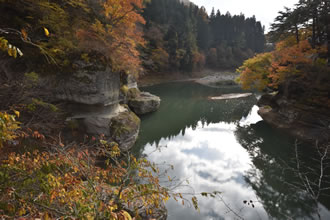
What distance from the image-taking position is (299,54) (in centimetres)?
1236

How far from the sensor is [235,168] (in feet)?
31.2

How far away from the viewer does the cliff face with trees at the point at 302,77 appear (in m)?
11.8

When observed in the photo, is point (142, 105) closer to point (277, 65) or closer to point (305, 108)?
point (277, 65)

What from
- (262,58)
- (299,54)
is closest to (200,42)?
(262,58)

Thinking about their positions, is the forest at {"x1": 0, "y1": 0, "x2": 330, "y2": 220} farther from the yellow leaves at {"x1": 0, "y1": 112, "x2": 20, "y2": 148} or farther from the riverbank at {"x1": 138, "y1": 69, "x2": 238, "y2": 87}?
the riverbank at {"x1": 138, "y1": 69, "x2": 238, "y2": 87}

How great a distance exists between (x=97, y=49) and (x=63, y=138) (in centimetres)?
494

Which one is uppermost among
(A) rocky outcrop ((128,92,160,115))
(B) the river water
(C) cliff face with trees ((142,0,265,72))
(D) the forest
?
(C) cliff face with trees ((142,0,265,72))

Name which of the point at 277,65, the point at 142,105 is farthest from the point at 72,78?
the point at 277,65

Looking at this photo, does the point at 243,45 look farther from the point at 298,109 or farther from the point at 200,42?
the point at 298,109

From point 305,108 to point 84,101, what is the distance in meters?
15.9

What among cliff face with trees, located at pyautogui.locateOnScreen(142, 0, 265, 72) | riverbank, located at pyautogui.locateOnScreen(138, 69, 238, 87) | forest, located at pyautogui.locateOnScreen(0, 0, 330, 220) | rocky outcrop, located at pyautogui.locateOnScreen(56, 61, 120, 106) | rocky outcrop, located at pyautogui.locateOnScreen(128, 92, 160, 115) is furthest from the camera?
cliff face with trees, located at pyautogui.locateOnScreen(142, 0, 265, 72)

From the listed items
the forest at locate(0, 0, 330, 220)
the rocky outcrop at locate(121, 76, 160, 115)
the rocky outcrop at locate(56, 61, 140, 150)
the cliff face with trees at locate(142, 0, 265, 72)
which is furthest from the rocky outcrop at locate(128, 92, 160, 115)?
the cliff face with trees at locate(142, 0, 265, 72)

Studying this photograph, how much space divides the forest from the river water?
0.69m

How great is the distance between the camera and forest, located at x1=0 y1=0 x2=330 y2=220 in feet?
9.18
